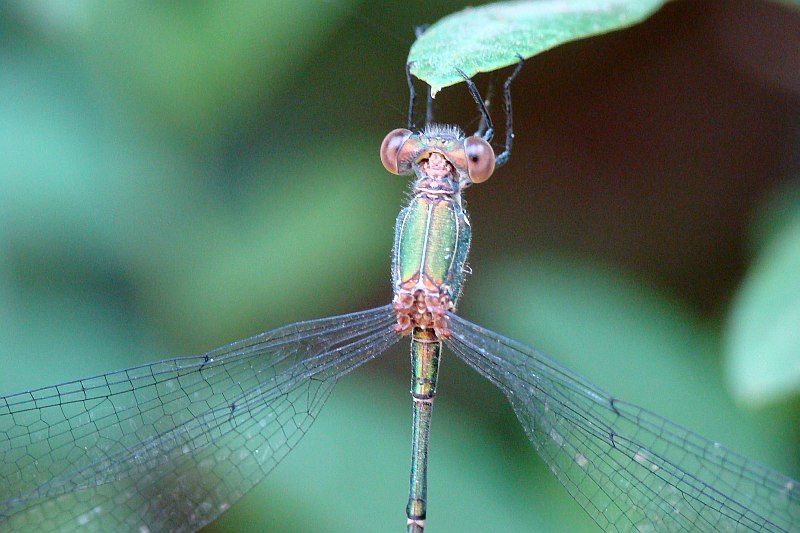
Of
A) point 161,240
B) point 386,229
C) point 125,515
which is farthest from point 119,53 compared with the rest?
point 125,515

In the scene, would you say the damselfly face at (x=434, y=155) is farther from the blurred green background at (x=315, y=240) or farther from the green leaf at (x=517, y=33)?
the green leaf at (x=517, y=33)

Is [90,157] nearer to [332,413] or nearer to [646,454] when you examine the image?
[332,413]

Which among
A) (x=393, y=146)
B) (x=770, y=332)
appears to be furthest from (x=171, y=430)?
(x=770, y=332)

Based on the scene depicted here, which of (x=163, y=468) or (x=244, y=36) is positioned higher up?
(x=244, y=36)

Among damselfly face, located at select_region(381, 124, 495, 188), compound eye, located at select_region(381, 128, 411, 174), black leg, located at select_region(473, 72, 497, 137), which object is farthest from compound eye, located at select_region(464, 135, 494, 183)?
compound eye, located at select_region(381, 128, 411, 174)

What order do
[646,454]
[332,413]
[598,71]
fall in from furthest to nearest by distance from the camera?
1. [598,71]
2. [332,413]
3. [646,454]

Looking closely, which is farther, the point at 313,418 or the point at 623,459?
the point at 313,418

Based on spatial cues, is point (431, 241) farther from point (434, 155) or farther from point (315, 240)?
point (315, 240)
